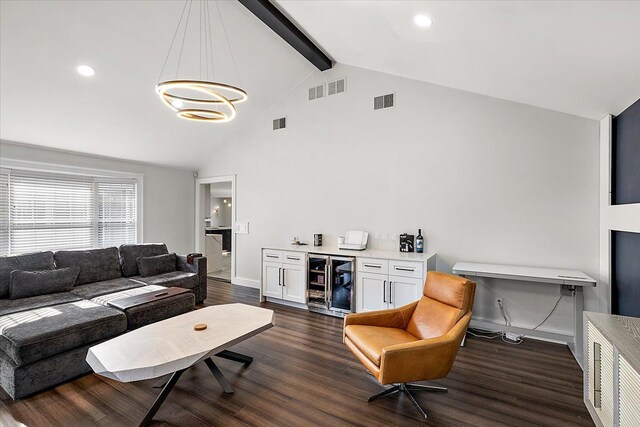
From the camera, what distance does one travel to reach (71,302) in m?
3.19

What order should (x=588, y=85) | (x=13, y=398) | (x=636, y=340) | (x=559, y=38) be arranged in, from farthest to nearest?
(x=588, y=85), (x=13, y=398), (x=559, y=38), (x=636, y=340)

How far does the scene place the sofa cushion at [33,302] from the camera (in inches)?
114

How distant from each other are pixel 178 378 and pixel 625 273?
3989mm

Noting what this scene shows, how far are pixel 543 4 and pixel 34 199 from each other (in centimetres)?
642

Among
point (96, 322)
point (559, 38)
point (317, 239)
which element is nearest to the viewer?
point (559, 38)

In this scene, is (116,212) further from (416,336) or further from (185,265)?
(416,336)

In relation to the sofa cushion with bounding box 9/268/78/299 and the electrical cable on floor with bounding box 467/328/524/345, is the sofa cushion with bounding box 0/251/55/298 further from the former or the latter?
the electrical cable on floor with bounding box 467/328/524/345

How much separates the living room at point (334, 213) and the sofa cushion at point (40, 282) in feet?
0.07

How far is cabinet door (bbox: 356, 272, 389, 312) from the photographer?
3750mm

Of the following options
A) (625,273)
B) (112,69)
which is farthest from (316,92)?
(625,273)

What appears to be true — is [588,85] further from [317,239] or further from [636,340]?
[317,239]

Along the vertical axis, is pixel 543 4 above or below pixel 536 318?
above

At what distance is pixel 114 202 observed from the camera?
5.50 metres

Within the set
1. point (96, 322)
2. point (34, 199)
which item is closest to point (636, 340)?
point (96, 322)
